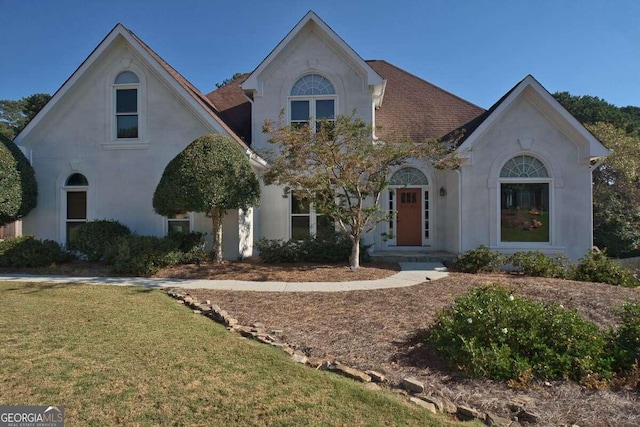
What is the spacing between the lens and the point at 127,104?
13133 mm

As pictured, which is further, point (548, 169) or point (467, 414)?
point (548, 169)

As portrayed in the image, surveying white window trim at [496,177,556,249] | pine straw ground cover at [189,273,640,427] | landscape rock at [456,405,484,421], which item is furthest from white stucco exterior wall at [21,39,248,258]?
landscape rock at [456,405,484,421]

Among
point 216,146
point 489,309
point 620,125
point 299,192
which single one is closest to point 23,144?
point 216,146

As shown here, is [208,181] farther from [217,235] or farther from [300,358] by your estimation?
[300,358]

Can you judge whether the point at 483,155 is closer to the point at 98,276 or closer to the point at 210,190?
the point at 210,190

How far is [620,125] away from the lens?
32094 millimetres

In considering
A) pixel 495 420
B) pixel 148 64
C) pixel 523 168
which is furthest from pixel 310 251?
pixel 495 420

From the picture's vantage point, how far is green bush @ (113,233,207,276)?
33.2 ft

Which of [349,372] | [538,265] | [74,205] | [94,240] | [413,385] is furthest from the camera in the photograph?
[74,205]

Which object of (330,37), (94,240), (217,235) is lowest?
(94,240)

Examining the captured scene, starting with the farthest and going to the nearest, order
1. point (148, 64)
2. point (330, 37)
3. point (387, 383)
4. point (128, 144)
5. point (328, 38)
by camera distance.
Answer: point (328, 38)
point (330, 37)
point (128, 144)
point (148, 64)
point (387, 383)

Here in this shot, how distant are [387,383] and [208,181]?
761cm

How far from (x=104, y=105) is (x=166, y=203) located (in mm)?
5709

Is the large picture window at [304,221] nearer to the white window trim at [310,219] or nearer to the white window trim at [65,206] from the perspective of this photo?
the white window trim at [310,219]
